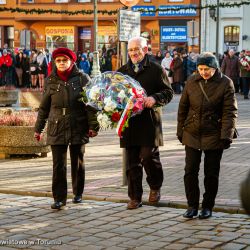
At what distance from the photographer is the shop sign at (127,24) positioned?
9.17 metres

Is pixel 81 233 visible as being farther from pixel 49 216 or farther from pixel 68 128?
pixel 68 128

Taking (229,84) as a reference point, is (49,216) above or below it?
below

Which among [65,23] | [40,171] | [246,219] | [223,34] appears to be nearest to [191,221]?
[246,219]

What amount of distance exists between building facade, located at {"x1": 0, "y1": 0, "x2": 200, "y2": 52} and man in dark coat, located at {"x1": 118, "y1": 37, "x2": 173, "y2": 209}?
42.8 meters

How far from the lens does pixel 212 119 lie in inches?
287

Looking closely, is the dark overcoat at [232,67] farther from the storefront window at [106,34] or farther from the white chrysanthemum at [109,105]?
the storefront window at [106,34]

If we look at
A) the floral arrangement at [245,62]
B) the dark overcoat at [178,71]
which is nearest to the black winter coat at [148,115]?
the floral arrangement at [245,62]

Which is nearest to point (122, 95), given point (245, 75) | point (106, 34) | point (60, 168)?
point (60, 168)

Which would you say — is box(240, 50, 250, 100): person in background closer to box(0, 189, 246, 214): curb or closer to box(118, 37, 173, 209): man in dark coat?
box(0, 189, 246, 214): curb

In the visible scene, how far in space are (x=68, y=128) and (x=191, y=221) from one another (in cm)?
183

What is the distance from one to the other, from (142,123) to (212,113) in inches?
38.9

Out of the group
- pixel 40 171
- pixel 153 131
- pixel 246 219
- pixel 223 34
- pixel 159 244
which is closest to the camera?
pixel 159 244

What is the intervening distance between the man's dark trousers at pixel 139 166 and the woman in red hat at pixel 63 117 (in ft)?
1.73

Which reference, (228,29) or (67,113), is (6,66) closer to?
(228,29)
